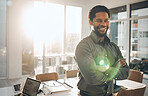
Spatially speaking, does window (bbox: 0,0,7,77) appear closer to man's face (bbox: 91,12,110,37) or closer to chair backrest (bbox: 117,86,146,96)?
chair backrest (bbox: 117,86,146,96)

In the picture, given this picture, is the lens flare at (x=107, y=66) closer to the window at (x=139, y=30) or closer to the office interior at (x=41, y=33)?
the window at (x=139, y=30)

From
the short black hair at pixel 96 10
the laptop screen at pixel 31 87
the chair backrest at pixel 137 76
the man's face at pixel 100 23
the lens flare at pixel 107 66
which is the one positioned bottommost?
the chair backrest at pixel 137 76

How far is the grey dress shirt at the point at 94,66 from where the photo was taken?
2.94ft

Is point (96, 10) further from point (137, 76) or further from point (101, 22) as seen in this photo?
point (137, 76)

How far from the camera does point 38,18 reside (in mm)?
5305

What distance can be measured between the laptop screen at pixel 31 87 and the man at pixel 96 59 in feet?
2.17

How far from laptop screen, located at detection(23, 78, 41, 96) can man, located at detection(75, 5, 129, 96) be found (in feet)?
2.17

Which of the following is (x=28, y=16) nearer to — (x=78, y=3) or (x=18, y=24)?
(x=18, y=24)

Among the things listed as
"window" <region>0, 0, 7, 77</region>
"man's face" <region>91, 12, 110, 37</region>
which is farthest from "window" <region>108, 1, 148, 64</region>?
"window" <region>0, 0, 7, 77</region>

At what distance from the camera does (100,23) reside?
2.98 feet

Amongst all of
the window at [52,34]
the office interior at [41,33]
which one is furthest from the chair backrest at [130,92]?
the window at [52,34]

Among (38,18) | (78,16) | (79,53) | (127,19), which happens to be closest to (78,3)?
(78,16)

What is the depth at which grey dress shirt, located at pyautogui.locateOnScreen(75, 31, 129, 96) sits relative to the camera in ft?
2.94

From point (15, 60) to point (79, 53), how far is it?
474 cm
